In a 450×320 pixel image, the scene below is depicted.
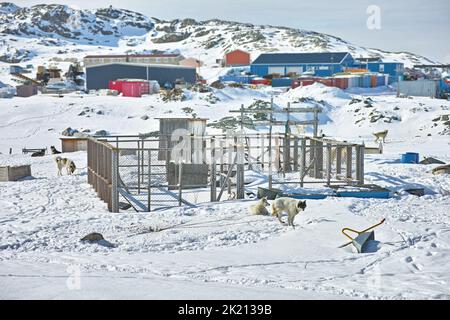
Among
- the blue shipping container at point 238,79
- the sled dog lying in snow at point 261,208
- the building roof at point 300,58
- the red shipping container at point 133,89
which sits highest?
the building roof at point 300,58

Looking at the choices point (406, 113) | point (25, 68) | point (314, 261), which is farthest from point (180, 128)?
point (25, 68)

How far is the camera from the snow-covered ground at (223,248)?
8.66m

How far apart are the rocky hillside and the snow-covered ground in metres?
95.1

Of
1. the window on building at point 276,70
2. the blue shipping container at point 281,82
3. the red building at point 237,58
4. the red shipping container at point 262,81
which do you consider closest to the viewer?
the blue shipping container at point 281,82

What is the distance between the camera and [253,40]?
12538 cm

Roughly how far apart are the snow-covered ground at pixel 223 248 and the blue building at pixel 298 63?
186 feet

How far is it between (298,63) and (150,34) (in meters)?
91.2

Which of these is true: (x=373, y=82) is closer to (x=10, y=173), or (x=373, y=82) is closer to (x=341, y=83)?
(x=341, y=83)

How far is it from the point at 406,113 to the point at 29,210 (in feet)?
105

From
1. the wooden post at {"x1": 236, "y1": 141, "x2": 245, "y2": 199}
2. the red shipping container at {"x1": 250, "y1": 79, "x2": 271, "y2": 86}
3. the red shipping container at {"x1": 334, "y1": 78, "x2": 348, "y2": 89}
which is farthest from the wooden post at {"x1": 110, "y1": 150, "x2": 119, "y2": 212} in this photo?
the red shipping container at {"x1": 250, "y1": 79, "x2": 271, "y2": 86}

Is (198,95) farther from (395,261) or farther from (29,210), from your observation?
(395,261)

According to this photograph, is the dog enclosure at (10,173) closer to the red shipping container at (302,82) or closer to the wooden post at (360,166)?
the wooden post at (360,166)

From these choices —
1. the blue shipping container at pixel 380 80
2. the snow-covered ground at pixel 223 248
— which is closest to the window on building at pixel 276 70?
the blue shipping container at pixel 380 80

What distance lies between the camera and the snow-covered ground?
8.66 m
